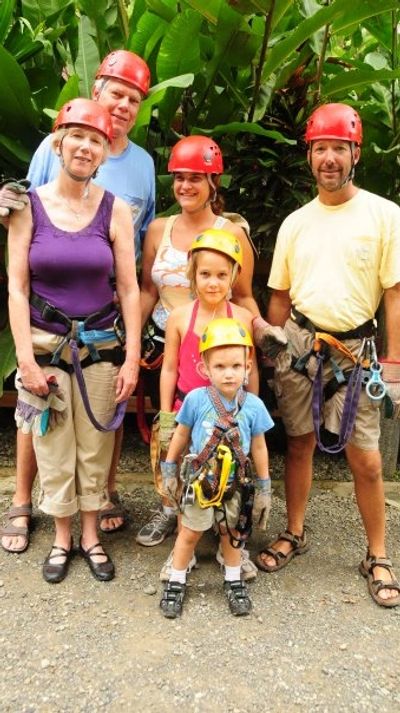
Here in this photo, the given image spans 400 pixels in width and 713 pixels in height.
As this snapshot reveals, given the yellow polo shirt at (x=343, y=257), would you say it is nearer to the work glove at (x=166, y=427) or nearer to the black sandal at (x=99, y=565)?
the work glove at (x=166, y=427)

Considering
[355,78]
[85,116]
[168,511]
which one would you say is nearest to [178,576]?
[168,511]

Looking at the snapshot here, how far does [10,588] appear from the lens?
2.84 m

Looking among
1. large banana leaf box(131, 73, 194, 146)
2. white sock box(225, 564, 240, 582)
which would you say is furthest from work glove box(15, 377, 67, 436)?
large banana leaf box(131, 73, 194, 146)

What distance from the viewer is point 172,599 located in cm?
272

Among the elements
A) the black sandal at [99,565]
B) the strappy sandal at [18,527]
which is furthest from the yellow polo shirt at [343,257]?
the strappy sandal at [18,527]

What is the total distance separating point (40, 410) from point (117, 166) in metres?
1.24

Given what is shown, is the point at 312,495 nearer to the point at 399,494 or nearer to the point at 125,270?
the point at 399,494

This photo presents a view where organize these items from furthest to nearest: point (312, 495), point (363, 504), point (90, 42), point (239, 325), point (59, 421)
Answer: point (312, 495) < point (90, 42) < point (363, 504) < point (59, 421) < point (239, 325)

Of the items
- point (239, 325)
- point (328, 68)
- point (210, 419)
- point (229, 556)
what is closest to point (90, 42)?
point (328, 68)

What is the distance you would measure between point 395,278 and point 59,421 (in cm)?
162

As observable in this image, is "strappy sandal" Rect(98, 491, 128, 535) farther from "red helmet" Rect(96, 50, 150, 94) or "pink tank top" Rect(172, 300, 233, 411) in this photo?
"red helmet" Rect(96, 50, 150, 94)

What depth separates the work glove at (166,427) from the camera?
2.81 m

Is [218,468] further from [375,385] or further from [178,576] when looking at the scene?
[375,385]

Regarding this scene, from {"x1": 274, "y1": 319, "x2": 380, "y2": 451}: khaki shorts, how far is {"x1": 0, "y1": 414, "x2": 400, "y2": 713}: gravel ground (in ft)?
2.46
